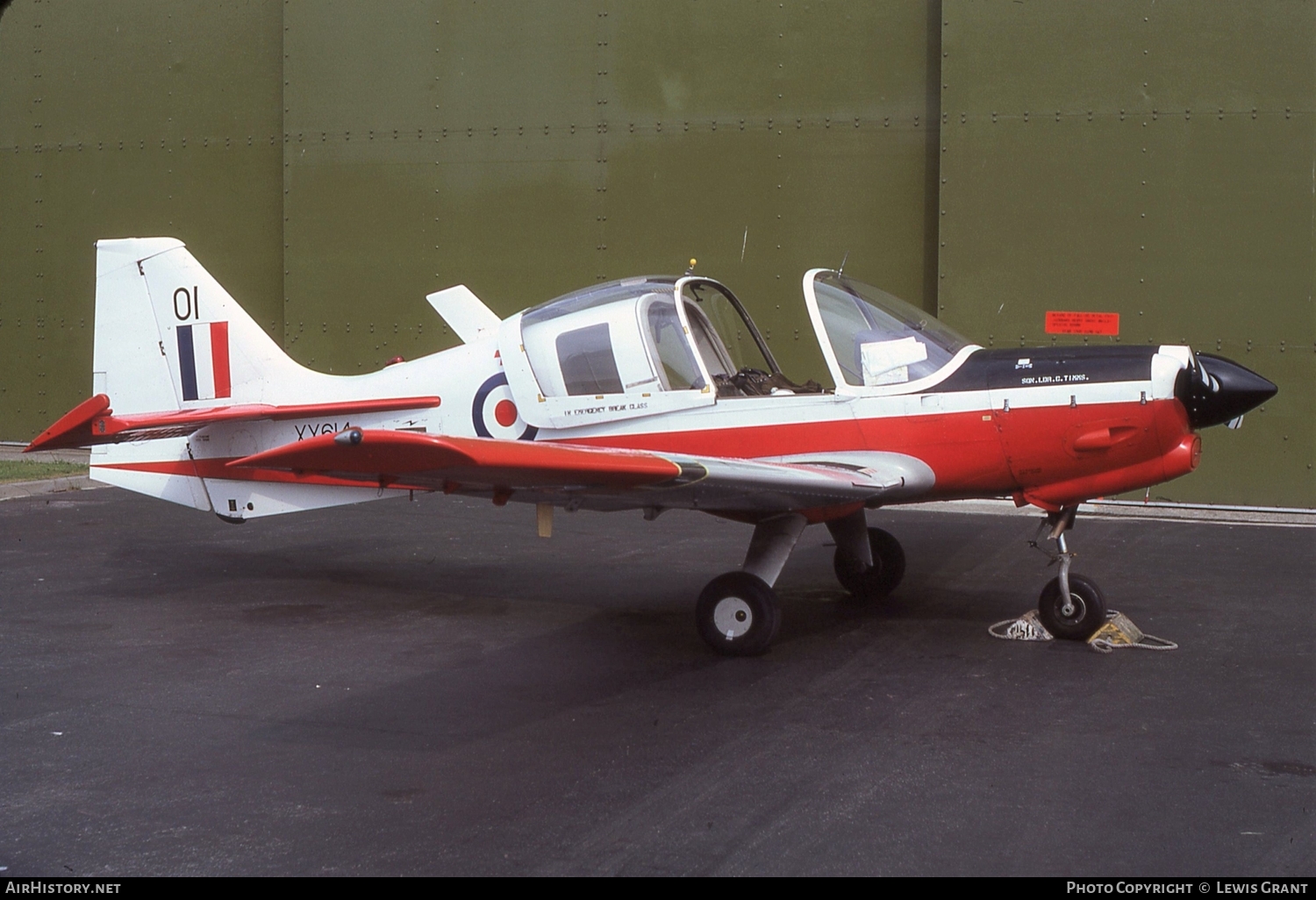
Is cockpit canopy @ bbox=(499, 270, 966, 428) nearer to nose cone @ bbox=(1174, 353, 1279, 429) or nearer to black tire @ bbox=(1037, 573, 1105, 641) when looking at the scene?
nose cone @ bbox=(1174, 353, 1279, 429)

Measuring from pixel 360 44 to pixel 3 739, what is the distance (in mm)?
10734

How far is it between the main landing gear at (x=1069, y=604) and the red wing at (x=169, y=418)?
3.76 meters

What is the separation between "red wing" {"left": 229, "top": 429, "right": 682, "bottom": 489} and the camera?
4355 millimetres

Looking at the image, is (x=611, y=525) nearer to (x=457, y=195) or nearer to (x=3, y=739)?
(x=457, y=195)

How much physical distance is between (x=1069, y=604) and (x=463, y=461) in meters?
3.69

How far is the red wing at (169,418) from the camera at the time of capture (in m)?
7.52

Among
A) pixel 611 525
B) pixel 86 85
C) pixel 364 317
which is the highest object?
pixel 86 85

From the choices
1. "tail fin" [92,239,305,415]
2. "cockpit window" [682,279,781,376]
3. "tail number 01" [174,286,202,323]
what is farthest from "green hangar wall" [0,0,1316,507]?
"tail number 01" [174,286,202,323]

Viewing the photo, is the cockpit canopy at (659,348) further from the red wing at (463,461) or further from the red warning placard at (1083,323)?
the red warning placard at (1083,323)

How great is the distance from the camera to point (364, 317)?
14.3m

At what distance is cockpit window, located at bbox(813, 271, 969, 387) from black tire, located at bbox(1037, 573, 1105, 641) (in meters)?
1.37

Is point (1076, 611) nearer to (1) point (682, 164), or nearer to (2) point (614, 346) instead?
(2) point (614, 346)

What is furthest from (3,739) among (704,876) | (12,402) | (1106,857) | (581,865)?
(12,402)

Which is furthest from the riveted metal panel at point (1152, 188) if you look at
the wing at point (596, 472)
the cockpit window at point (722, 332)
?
the wing at point (596, 472)
